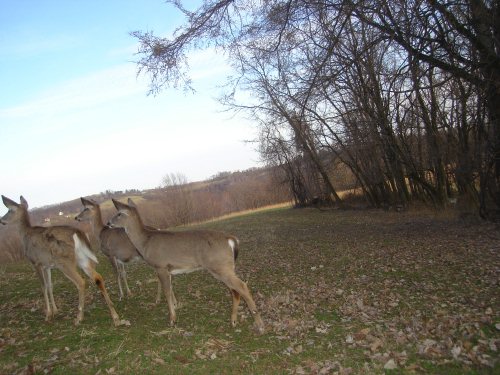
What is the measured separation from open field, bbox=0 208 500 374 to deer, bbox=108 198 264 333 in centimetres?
55

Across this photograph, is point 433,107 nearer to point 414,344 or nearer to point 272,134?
point 414,344

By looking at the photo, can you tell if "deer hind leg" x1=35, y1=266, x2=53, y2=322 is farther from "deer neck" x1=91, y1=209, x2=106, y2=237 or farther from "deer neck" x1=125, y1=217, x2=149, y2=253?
"deer neck" x1=91, y1=209, x2=106, y2=237

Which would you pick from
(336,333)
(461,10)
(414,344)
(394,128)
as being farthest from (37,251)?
(394,128)

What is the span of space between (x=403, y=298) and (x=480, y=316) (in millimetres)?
1564

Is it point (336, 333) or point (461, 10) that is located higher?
point (461, 10)

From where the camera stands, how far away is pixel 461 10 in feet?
39.2

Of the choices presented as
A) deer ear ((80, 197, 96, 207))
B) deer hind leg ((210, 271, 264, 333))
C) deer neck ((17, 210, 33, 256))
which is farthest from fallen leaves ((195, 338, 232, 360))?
deer ear ((80, 197, 96, 207))

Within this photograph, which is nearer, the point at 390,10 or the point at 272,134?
the point at 390,10

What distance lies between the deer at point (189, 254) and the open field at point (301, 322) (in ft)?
1.80

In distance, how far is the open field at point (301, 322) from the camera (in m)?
6.11

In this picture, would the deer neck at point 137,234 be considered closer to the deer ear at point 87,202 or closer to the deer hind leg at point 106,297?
the deer hind leg at point 106,297

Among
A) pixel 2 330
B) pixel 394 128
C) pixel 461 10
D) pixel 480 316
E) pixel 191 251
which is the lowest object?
pixel 480 316

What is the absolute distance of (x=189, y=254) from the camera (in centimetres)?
804

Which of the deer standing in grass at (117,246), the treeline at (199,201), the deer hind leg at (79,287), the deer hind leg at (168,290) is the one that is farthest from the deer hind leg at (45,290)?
the treeline at (199,201)
